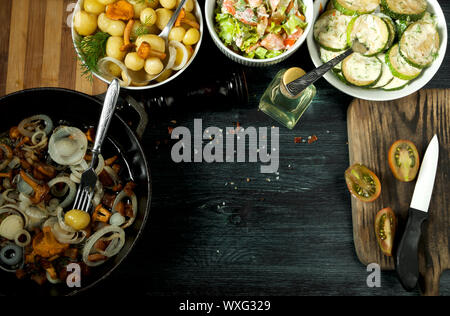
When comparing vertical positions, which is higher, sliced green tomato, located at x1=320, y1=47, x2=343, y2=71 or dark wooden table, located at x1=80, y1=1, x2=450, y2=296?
sliced green tomato, located at x1=320, y1=47, x2=343, y2=71

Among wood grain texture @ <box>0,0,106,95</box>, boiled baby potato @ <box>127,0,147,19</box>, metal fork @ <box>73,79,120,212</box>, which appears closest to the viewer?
metal fork @ <box>73,79,120,212</box>

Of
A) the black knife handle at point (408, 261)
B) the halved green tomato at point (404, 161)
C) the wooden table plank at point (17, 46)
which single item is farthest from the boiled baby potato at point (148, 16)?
the black knife handle at point (408, 261)

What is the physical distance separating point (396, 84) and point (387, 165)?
0.26m

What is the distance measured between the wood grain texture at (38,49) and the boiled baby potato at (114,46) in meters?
0.17

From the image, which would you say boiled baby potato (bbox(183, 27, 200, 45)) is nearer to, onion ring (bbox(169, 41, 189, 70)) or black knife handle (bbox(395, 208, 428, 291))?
onion ring (bbox(169, 41, 189, 70))

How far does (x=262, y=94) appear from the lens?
4.23 ft

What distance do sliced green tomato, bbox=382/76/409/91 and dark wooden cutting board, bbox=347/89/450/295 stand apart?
0.08 m

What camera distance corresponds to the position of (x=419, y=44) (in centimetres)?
112

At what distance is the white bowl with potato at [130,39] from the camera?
A: 44.0 inches

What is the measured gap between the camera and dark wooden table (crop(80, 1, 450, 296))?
1238 millimetres

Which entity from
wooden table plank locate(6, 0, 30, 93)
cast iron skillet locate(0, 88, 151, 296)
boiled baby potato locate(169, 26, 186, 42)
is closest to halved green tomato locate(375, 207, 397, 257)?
cast iron skillet locate(0, 88, 151, 296)
